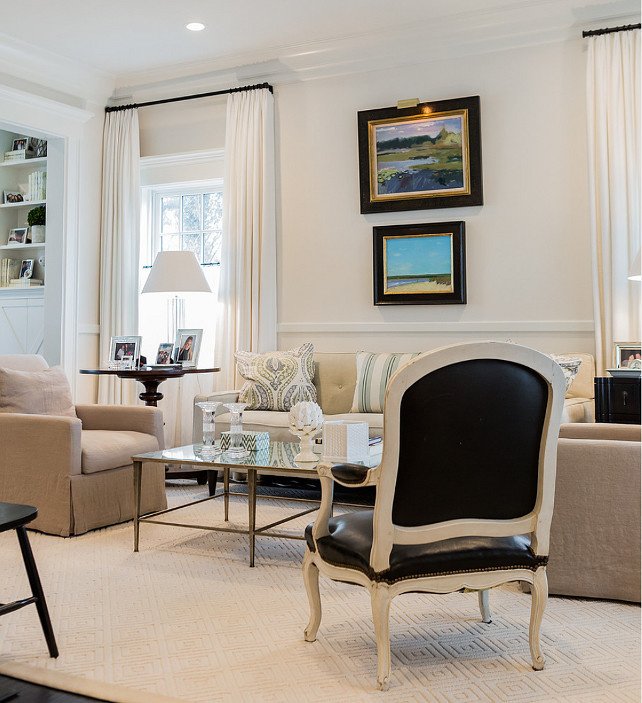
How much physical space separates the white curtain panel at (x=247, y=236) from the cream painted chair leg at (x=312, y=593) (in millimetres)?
3108

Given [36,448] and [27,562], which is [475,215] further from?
[27,562]

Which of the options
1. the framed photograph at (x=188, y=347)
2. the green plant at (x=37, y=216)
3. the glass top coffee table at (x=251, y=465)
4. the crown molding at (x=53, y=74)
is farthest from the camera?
the green plant at (x=37, y=216)

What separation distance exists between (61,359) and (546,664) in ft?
14.5

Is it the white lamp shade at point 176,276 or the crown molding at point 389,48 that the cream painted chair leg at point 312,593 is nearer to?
the white lamp shade at point 176,276

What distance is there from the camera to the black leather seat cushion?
1978 millimetres

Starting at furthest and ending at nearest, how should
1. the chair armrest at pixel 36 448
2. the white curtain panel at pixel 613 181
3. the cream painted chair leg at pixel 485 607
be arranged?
the white curtain panel at pixel 613 181
the chair armrest at pixel 36 448
the cream painted chair leg at pixel 485 607

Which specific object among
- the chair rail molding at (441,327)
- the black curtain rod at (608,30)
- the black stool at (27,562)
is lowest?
the black stool at (27,562)

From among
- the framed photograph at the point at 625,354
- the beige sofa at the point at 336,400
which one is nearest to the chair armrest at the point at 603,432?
the beige sofa at the point at 336,400

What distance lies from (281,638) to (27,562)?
81cm

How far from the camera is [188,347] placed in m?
5.31

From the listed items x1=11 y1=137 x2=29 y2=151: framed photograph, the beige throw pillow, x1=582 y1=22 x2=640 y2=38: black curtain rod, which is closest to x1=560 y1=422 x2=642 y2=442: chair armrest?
the beige throw pillow

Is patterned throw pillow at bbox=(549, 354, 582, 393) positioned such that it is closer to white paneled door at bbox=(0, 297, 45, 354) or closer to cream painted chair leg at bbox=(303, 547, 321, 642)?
cream painted chair leg at bbox=(303, 547, 321, 642)

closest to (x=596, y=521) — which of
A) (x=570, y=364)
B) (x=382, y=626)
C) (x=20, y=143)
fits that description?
(x=382, y=626)

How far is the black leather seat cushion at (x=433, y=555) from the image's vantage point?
1978 mm
